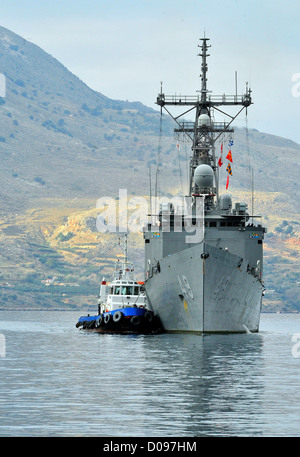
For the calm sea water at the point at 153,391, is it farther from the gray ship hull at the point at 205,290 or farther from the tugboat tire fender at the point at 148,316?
the tugboat tire fender at the point at 148,316

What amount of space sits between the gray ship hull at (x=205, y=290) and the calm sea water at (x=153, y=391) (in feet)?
8.52

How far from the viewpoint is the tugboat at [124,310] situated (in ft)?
198

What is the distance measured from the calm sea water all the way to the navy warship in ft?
10.4

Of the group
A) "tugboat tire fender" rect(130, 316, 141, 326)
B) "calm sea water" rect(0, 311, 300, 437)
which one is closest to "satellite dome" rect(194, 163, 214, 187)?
"tugboat tire fender" rect(130, 316, 141, 326)

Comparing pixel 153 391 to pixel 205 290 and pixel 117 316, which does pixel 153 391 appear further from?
pixel 117 316

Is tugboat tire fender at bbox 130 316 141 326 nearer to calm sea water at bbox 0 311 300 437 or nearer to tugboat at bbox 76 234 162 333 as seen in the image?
tugboat at bbox 76 234 162 333

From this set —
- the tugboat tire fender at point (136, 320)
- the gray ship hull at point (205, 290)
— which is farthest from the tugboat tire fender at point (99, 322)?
the gray ship hull at point (205, 290)

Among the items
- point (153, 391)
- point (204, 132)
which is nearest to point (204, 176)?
point (204, 132)

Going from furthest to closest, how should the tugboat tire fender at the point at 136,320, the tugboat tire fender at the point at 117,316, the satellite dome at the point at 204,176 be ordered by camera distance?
the satellite dome at the point at 204,176
the tugboat tire fender at the point at 117,316
the tugboat tire fender at the point at 136,320

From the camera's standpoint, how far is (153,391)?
30828 mm

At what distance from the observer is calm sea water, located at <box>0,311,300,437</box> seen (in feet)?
80.2

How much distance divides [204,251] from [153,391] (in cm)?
2148
